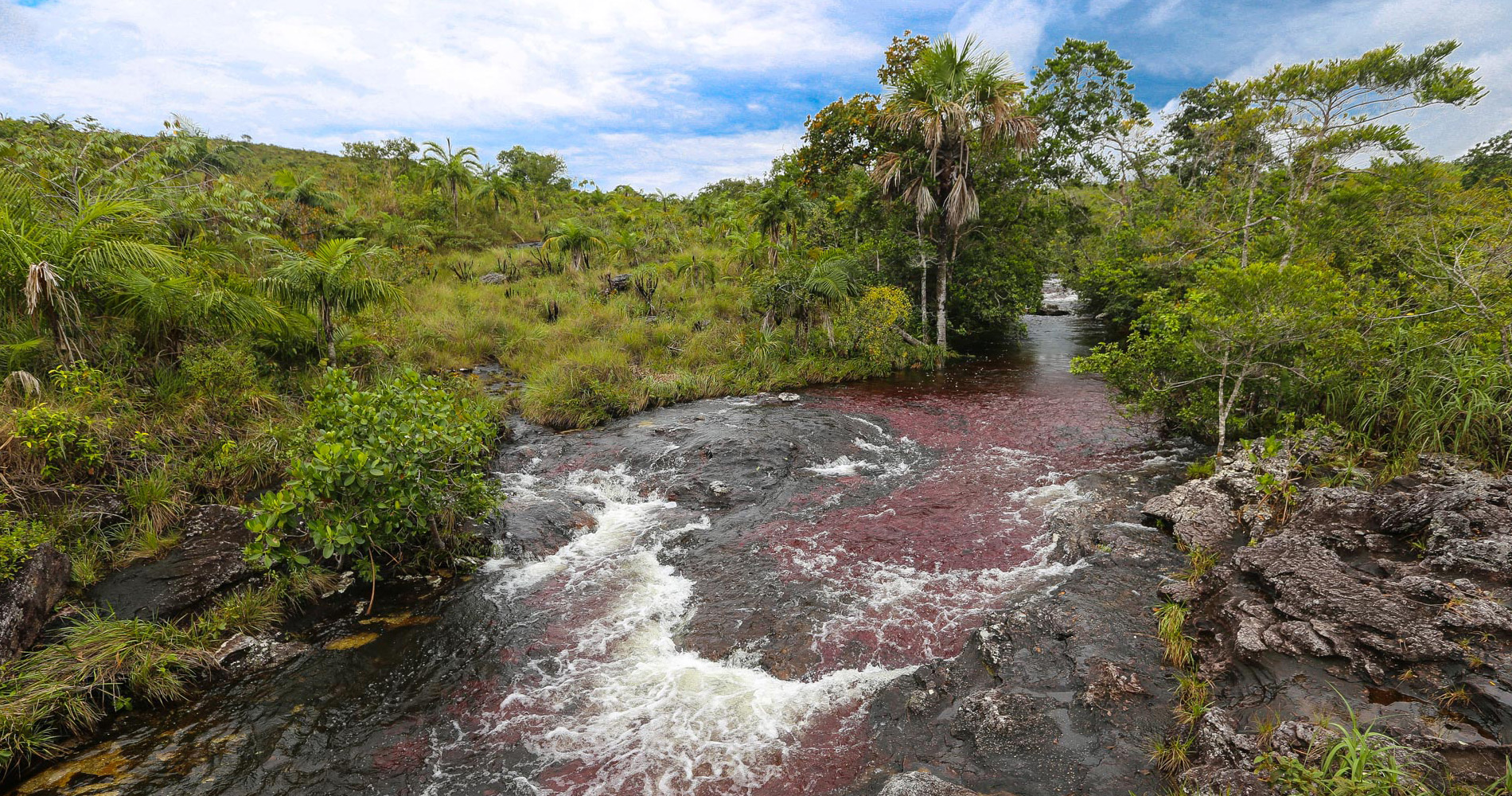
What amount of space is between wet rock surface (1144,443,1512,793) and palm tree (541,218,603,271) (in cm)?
2439

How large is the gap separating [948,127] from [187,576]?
18.4 m

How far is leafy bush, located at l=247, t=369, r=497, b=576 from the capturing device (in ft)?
19.4

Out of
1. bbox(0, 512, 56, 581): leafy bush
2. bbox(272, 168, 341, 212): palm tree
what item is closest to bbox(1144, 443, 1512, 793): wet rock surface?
bbox(0, 512, 56, 581): leafy bush

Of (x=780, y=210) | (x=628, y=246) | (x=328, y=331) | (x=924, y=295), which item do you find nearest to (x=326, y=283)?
(x=328, y=331)

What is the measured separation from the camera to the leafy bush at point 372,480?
232 inches

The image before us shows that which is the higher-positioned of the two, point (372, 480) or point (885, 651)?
point (372, 480)

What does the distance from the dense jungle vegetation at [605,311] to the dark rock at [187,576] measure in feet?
0.69

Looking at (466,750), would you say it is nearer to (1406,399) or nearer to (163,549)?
(163,549)

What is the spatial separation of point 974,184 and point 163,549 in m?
20.6

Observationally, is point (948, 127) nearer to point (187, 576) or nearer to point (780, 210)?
point (780, 210)

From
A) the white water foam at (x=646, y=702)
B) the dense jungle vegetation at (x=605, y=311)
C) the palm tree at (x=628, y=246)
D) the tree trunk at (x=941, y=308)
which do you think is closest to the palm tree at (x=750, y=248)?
the dense jungle vegetation at (x=605, y=311)

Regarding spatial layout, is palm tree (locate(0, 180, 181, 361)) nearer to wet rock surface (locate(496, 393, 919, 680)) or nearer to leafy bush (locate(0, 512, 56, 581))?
leafy bush (locate(0, 512, 56, 581))

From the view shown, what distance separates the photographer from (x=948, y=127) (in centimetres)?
1673

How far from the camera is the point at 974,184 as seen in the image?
62.7 ft
